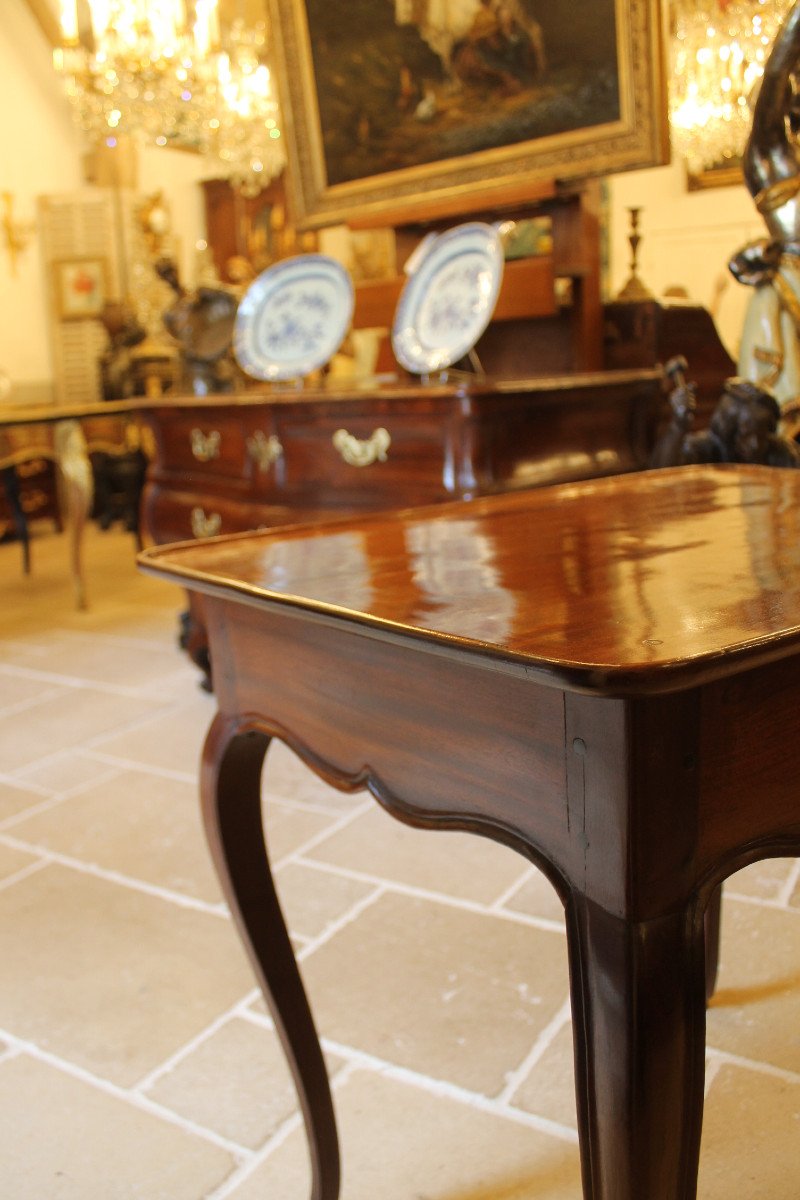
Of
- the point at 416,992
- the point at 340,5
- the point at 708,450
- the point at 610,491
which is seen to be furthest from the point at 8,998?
the point at 340,5

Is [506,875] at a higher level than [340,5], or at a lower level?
lower

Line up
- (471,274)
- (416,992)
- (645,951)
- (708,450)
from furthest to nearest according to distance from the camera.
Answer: (471,274)
(708,450)
(416,992)
(645,951)

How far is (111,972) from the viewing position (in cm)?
170

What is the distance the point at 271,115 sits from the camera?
15.3 feet

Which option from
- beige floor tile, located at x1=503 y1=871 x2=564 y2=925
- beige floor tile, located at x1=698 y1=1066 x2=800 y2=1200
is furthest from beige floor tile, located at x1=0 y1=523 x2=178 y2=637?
beige floor tile, located at x1=698 y1=1066 x2=800 y2=1200

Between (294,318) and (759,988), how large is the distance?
2.12 meters

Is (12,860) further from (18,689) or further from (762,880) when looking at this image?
(762,880)

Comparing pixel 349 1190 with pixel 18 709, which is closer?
pixel 349 1190

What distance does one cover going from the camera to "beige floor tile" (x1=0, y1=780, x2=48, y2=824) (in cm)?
243

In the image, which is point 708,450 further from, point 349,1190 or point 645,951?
point 645,951

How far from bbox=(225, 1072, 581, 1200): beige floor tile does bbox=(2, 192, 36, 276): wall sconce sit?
7461 mm

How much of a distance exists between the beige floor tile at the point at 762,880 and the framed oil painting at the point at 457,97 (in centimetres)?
166

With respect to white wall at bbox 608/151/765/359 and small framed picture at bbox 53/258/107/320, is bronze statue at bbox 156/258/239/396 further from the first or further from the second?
small framed picture at bbox 53/258/107/320

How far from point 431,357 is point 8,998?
1669 millimetres
